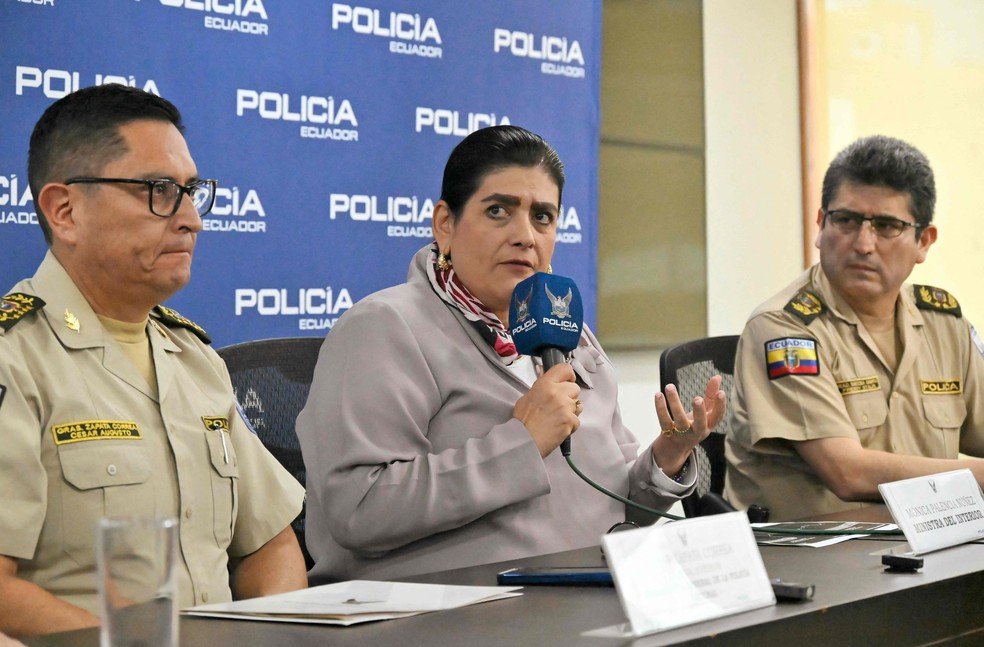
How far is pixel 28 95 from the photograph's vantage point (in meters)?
2.50

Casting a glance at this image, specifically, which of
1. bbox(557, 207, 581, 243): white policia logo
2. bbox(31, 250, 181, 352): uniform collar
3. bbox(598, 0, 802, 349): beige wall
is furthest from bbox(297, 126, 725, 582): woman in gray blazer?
bbox(598, 0, 802, 349): beige wall

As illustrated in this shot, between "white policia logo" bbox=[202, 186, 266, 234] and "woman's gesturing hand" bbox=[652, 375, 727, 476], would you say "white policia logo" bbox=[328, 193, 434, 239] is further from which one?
"woman's gesturing hand" bbox=[652, 375, 727, 476]

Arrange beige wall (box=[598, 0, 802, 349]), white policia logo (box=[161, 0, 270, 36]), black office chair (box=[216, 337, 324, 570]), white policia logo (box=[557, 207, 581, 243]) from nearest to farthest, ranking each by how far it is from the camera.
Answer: black office chair (box=[216, 337, 324, 570]) → white policia logo (box=[161, 0, 270, 36]) → white policia logo (box=[557, 207, 581, 243]) → beige wall (box=[598, 0, 802, 349])

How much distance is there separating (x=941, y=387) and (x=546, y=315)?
1317 millimetres

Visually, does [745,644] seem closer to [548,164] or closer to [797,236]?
[548,164]

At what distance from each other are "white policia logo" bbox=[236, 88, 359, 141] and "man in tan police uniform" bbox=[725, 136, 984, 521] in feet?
3.97

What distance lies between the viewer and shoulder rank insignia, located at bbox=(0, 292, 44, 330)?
157 centimetres

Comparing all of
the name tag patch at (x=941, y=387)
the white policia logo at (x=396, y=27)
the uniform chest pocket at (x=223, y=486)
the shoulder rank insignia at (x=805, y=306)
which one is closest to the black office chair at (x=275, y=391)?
the uniform chest pocket at (x=223, y=486)

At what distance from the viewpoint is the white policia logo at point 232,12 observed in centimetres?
275

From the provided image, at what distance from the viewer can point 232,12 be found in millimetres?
2812

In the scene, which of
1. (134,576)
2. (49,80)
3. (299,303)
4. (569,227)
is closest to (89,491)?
(134,576)

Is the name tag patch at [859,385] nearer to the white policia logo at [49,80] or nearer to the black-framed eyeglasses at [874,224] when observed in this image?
the black-framed eyeglasses at [874,224]

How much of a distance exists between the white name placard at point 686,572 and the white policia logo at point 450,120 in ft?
7.00

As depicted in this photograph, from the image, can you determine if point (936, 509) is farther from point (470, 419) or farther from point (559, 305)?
point (470, 419)
